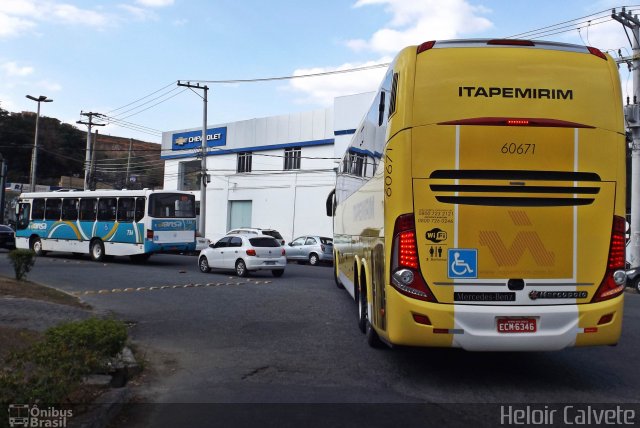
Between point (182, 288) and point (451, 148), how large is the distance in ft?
37.7

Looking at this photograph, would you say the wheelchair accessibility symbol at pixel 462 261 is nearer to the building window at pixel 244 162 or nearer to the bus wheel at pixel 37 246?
the bus wheel at pixel 37 246

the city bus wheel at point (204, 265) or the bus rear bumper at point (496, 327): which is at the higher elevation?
the bus rear bumper at point (496, 327)

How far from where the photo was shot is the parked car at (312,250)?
1140 inches

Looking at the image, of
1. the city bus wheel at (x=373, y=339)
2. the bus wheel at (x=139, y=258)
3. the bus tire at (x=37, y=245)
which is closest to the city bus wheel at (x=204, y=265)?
the bus wheel at (x=139, y=258)

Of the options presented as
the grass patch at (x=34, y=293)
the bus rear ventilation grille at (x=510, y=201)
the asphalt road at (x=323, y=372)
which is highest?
the bus rear ventilation grille at (x=510, y=201)

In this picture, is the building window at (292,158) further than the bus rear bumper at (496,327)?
Yes

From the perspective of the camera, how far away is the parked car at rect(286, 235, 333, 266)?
95.0ft

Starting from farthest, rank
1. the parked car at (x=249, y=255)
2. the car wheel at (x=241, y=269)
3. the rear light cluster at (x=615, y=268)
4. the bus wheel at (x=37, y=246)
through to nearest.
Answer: the bus wheel at (x=37, y=246)
the car wheel at (x=241, y=269)
the parked car at (x=249, y=255)
the rear light cluster at (x=615, y=268)

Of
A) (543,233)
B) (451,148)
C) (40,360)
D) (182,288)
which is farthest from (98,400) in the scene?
(182,288)

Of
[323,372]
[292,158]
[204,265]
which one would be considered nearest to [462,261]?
[323,372]

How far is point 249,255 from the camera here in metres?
20.0

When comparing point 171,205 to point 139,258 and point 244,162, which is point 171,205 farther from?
point 244,162

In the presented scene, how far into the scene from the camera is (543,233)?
632 cm

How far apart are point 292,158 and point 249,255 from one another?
66.4 ft
